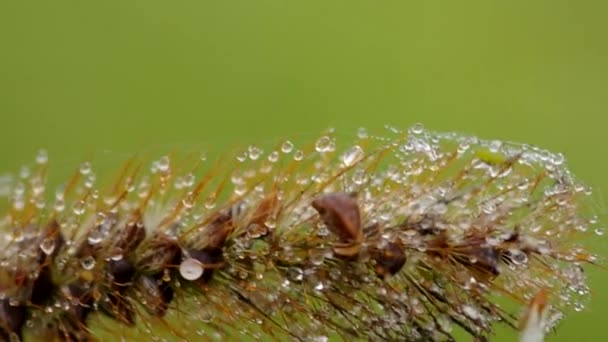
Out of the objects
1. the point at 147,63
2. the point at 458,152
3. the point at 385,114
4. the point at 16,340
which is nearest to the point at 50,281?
the point at 16,340

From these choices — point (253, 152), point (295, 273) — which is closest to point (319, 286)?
point (295, 273)

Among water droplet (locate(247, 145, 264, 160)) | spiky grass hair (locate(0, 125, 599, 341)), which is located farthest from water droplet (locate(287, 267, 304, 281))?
water droplet (locate(247, 145, 264, 160))

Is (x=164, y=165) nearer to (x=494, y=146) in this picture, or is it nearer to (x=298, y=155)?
(x=298, y=155)

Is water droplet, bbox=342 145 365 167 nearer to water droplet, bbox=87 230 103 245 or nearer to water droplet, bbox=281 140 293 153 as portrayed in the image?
water droplet, bbox=281 140 293 153

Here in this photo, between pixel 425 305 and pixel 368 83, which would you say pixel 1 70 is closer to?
pixel 368 83

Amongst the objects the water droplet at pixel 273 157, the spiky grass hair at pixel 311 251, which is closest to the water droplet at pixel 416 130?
the spiky grass hair at pixel 311 251

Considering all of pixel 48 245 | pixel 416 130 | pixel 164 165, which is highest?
pixel 416 130

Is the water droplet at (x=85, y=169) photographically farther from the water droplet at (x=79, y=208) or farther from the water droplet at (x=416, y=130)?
the water droplet at (x=416, y=130)
